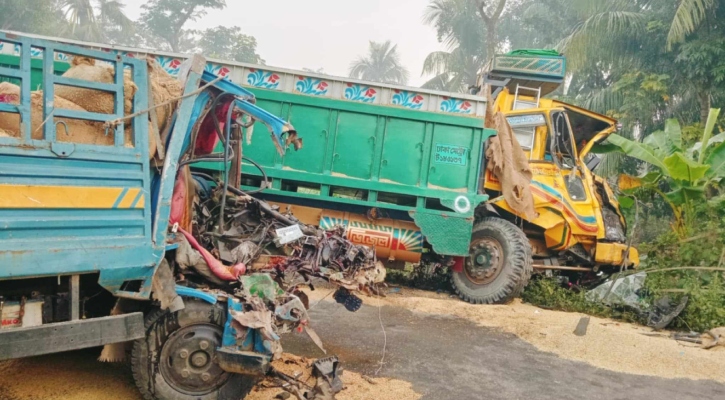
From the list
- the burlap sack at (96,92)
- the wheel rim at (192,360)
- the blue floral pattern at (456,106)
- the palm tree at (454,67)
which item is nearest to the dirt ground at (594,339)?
the blue floral pattern at (456,106)

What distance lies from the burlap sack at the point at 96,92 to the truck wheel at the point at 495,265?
5747 mm

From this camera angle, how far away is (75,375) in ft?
13.1

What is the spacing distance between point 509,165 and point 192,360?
18.2 feet

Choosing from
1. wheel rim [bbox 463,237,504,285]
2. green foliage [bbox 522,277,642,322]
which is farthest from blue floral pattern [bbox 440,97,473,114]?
green foliage [bbox 522,277,642,322]

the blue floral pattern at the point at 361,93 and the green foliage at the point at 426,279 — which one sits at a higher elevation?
the blue floral pattern at the point at 361,93

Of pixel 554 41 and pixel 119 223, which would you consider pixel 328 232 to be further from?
pixel 554 41

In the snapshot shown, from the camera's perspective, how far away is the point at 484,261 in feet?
26.4

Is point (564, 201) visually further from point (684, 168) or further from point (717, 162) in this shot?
point (717, 162)

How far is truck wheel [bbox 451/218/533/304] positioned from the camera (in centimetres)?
777

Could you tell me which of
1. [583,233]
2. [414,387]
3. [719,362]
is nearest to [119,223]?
[414,387]

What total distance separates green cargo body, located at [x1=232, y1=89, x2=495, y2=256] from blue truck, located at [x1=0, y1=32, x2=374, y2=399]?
3.56 meters

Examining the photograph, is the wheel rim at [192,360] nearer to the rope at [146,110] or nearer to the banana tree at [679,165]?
the rope at [146,110]

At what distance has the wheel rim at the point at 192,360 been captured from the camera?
11.7 ft

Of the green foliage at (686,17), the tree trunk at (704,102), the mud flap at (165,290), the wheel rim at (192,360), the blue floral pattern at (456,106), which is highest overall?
the green foliage at (686,17)
